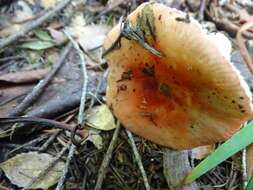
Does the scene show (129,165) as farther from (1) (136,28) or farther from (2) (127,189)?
(1) (136,28)

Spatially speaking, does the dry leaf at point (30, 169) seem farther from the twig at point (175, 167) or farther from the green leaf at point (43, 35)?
the green leaf at point (43, 35)

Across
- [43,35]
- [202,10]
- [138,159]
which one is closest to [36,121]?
[138,159]

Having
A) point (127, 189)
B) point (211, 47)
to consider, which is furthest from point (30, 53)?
point (211, 47)

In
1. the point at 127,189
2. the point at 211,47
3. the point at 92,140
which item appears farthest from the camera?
the point at 92,140

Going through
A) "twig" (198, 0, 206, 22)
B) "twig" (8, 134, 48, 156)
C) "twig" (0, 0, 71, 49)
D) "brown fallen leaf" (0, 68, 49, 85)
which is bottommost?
"twig" (8, 134, 48, 156)

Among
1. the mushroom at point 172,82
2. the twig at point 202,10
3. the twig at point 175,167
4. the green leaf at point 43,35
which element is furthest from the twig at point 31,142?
the twig at point 202,10

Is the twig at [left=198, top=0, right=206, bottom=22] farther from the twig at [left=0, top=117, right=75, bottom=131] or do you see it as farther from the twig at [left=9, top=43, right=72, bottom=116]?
the twig at [left=0, top=117, right=75, bottom=131]

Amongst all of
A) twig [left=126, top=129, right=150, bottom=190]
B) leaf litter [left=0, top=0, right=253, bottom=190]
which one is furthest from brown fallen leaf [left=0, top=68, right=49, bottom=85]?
twig [left=126, top=129, right=150, bottom=190]
